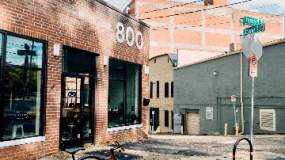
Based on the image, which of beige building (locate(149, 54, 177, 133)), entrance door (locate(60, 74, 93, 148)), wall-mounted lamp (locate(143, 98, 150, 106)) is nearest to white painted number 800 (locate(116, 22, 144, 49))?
wall-mounted lamp (locate(143, 98, 150, 106))

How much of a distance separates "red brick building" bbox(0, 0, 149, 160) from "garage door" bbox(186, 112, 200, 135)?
1671 centimetres

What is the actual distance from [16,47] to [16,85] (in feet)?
3.24

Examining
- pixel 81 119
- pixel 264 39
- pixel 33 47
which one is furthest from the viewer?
pixel 264 39

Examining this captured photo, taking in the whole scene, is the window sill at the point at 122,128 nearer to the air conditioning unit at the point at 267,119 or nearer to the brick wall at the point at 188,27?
the air conditioning unit at the point at 267,119

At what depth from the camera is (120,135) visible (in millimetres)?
15312

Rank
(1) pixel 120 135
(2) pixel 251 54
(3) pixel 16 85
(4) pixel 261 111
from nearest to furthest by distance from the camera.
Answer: (2) pixel 251 54, (3) pixel 16 85, (1) pixel 120 135, (4) pixel 261 111

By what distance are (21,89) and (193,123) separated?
25400mm

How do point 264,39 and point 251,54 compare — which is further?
point 264,39

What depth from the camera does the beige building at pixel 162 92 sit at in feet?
131

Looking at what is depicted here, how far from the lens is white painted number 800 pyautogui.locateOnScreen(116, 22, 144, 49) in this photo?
15420 mm

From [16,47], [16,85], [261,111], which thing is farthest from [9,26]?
[261,111]

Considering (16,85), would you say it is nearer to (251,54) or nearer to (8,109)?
(8,109)

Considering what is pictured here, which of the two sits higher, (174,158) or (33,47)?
(33,47)

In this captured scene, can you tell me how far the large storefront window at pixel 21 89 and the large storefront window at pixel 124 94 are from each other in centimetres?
424
